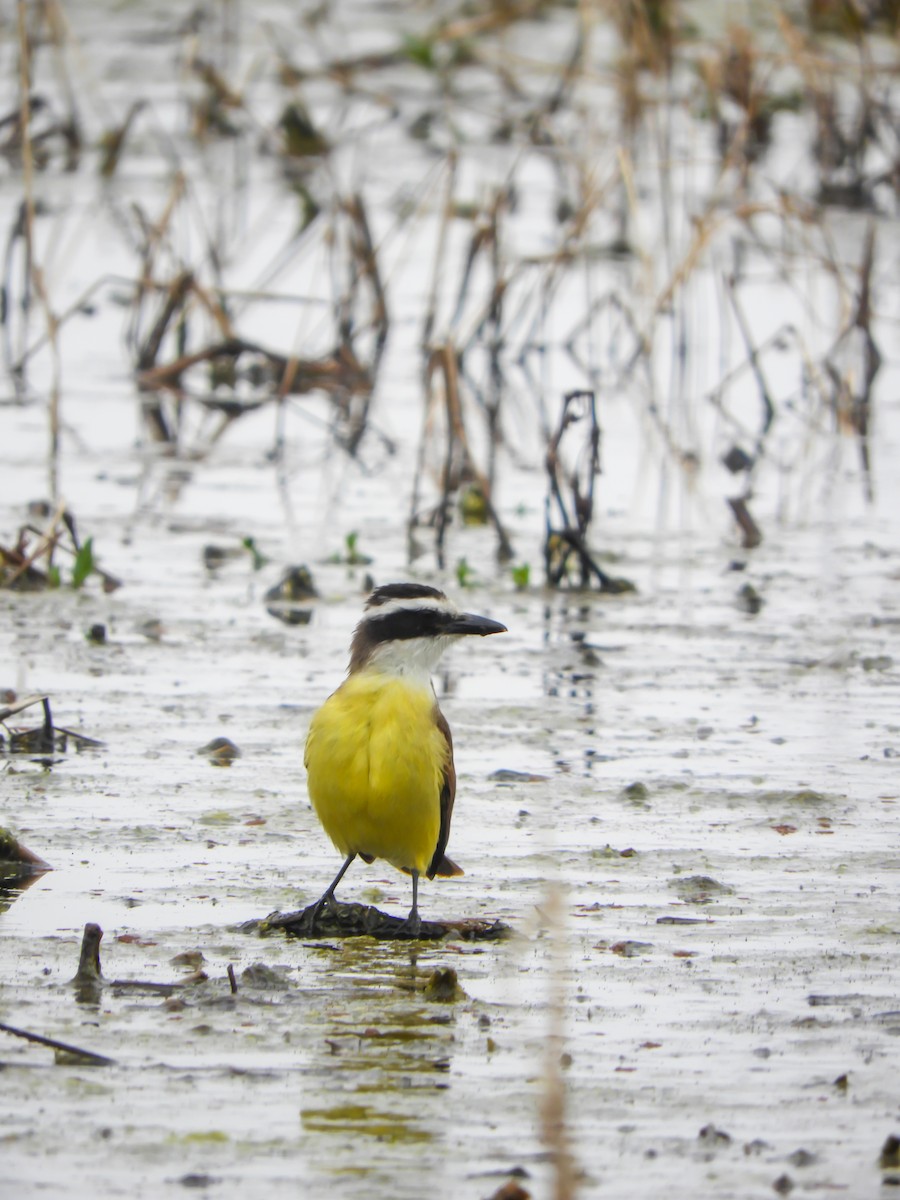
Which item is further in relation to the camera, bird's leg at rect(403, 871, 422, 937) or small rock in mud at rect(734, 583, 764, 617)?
small rock in mud at rect(734, 583, 764, 617)

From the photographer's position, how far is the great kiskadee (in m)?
5.50

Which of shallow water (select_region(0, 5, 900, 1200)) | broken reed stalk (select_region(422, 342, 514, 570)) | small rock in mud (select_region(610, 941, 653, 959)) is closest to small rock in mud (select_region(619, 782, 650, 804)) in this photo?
shallow water (select_region(0, 5, 900, 1200))

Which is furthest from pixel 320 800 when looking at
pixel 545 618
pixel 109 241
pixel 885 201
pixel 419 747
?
A: pixel 885 201

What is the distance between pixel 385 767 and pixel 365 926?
0.46 meters

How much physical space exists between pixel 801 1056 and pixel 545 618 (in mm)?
4636

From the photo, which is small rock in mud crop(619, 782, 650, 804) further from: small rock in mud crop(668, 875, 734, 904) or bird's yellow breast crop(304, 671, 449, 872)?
bird's yellow breast crop(304, 671, 449, 872)

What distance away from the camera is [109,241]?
17672 millimetres

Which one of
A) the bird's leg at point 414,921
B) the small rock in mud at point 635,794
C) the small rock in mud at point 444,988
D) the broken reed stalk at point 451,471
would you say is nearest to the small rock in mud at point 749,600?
the broken reed stalk at point 451,471

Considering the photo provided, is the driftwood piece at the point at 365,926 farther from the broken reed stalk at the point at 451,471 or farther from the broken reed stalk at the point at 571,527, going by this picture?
the broken reed stalk at the point at 451,471

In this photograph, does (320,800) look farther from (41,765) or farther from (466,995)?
(41,765)

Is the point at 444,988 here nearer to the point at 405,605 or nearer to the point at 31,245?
the point at 405,605

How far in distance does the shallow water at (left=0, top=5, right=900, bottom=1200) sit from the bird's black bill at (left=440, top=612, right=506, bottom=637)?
2.31 feet

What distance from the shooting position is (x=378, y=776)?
548cm

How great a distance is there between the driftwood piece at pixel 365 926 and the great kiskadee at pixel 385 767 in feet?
0.13
